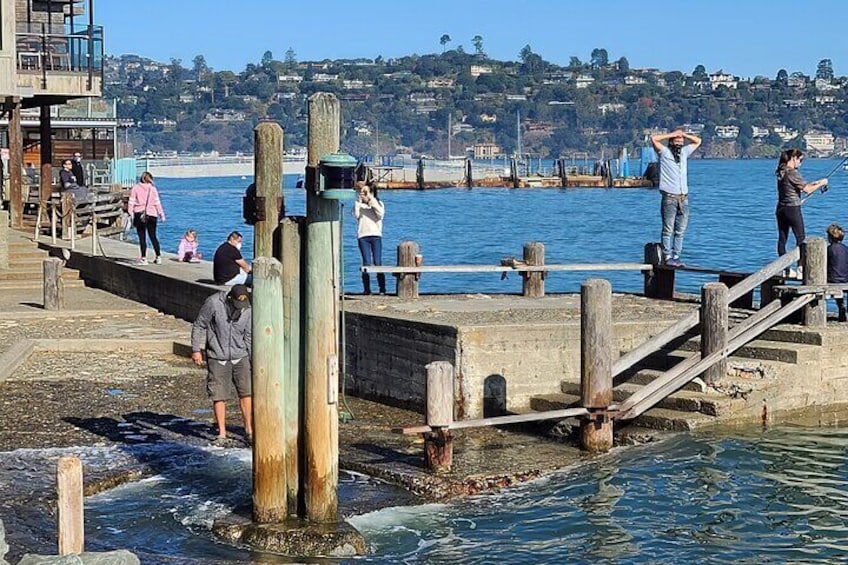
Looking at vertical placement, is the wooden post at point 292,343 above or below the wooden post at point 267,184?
below

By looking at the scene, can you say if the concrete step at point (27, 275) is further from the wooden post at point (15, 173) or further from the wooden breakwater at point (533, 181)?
the wooden breakwater at point (533, 181)

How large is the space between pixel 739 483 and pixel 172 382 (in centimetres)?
707

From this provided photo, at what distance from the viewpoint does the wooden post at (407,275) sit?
20547mm

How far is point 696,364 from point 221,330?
504cm

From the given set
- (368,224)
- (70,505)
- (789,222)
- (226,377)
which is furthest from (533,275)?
(70,505)

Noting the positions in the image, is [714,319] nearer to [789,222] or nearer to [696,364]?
[696,364]

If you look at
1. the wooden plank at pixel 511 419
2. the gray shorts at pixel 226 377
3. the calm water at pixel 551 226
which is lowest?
the calm water at pixel 551 226

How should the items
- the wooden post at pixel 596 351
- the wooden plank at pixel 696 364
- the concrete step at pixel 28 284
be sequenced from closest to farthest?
the wooden post at pixel 596 351 < the wooden plank at pixel 696 364 < the concrete step at pixel 28 284

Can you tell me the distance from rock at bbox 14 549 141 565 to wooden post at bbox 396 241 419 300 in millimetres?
10325

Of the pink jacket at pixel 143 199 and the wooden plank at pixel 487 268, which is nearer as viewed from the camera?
the wooden plank at pixel 487 268

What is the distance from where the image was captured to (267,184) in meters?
14.9

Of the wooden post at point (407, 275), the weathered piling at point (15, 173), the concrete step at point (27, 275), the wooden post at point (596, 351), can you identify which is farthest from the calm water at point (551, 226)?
the wooden post at point (596, 351)

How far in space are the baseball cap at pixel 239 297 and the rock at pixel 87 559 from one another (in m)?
4.83

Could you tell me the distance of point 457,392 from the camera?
57.8 ft
